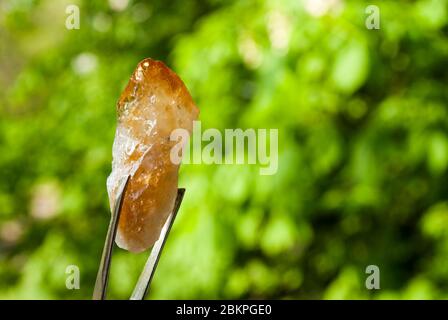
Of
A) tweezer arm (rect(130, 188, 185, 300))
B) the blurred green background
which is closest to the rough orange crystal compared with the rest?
tweezer arm (rect(130, 188, 185, 300))

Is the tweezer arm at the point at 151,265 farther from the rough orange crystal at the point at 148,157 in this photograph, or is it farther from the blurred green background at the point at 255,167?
the blurred green background at the point at 255,167

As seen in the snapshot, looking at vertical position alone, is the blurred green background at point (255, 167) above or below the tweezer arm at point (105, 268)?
above

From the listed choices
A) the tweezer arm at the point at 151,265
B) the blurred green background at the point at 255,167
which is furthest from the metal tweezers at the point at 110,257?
the blurred green background at the point at 255,167

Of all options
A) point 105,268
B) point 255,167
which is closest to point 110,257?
point 105,268

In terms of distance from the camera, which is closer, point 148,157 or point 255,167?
point 148,157

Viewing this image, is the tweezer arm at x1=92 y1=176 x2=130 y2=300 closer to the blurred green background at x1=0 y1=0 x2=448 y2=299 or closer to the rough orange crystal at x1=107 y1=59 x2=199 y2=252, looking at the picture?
the rough orange crystal at x1=107 y1=59 x2=199 y2=252

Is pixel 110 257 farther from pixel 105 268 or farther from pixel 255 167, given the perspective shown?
pixel 255 167
